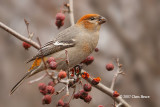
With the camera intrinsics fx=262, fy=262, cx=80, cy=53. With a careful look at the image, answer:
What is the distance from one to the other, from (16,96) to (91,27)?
411cm

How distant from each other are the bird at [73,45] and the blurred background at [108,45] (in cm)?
136

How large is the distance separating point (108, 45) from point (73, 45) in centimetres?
284

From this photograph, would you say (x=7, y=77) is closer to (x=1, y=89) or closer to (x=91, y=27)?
(x=1, y=89)

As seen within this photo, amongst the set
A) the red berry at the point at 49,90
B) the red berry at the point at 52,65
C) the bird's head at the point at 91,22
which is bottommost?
the red berry at the point at 49,90

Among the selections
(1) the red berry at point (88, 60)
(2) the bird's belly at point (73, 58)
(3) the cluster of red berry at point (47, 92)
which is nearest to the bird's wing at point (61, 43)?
(2) the bird's belly at point (73, 58)

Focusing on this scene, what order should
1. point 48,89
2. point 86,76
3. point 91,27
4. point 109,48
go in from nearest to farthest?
1. point 48,89
2. point 86,76
3. point 91,27
4. point 109,48

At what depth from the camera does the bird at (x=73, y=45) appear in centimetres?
397

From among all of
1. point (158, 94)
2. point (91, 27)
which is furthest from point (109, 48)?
point (91, 27)

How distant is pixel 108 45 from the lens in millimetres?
6836

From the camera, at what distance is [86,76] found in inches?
133

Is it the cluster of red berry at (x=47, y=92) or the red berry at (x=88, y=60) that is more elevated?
the cluster of red berry at (x=47, y=92)

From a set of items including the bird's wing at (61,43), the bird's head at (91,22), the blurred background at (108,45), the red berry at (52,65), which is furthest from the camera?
the blurred background at (108,45)

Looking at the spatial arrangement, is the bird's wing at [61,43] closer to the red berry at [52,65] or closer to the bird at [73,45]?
the bird at [73,45]

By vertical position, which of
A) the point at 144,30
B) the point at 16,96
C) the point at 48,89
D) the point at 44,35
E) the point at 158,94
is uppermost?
the point at 48,89
